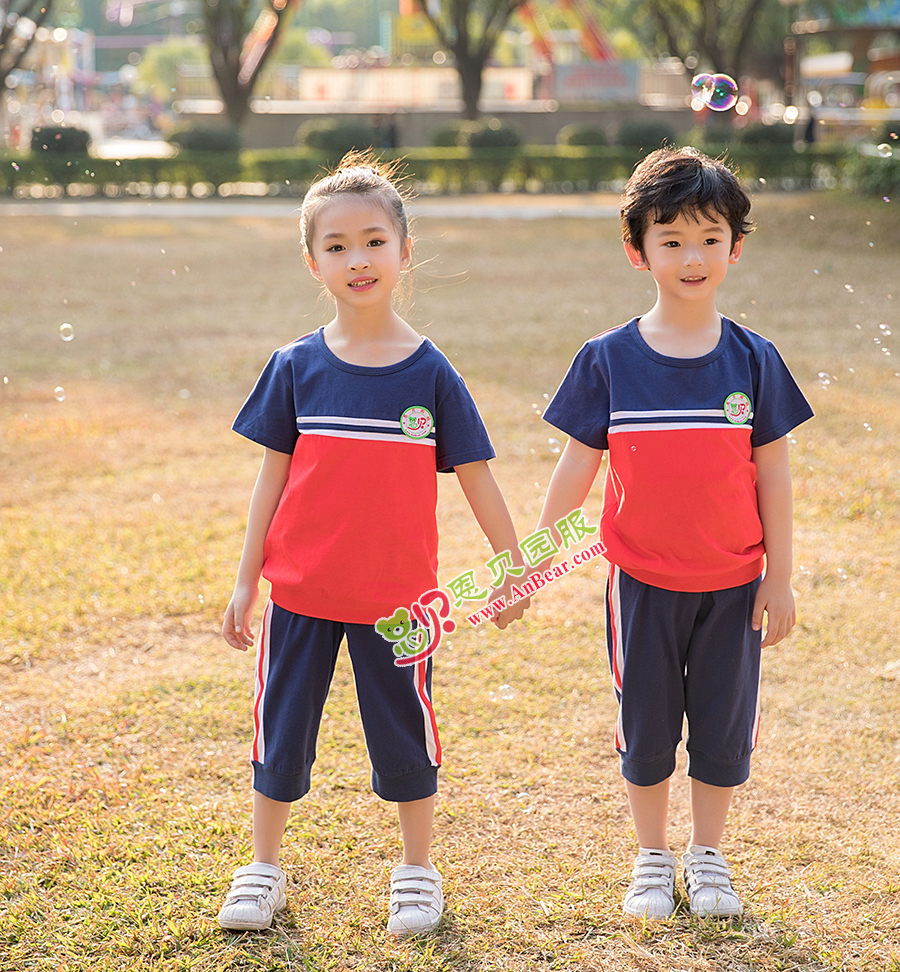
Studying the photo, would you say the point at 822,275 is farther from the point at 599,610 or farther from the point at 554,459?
the point at 599,610

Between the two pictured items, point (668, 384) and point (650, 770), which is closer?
point (668, 384)

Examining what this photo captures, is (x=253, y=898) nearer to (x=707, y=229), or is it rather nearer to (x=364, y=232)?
(x=364, y=232)

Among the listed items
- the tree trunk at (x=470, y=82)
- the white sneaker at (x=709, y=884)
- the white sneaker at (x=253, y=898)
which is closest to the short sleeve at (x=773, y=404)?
the white sneaker at (x=709, y=884)

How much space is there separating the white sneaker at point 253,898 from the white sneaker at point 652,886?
71cm

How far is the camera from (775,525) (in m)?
2.10

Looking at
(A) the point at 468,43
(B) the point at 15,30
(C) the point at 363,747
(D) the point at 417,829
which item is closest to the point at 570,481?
(D) the point at 417,829

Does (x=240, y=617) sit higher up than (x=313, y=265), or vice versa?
(x=313, y=265)

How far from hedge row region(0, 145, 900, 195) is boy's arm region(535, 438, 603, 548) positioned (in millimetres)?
16186

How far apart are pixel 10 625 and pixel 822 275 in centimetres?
812

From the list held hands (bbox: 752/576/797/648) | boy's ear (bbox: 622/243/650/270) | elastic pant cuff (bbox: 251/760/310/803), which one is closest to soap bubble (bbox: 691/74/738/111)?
boy's ear (bbox: 622/243/650/270)

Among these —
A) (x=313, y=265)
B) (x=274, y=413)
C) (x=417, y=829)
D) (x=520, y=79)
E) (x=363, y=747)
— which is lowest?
(x=363, y=747)

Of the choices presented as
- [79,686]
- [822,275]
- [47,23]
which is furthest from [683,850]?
[47,23]

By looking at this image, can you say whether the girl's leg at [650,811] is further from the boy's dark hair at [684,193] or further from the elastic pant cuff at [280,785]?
the boy's dark hair at [684,193]

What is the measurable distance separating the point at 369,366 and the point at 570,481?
46cm
